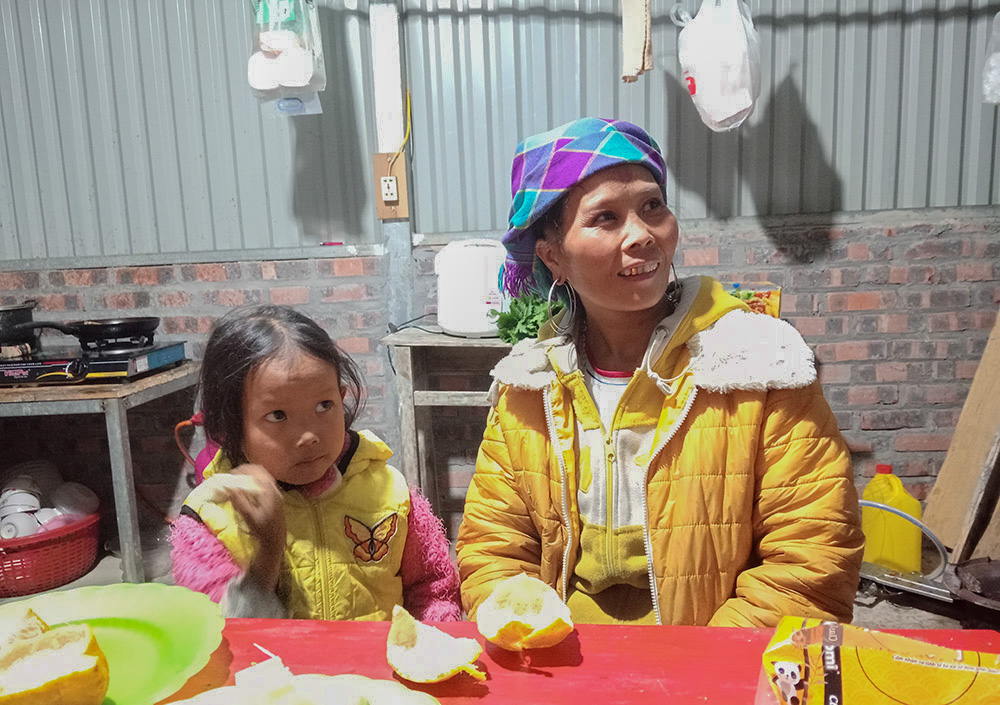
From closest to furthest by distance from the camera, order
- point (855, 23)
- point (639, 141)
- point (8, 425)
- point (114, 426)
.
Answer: point (639, 141)
point (114, 426)
point (855, 23)
point (8, 425)

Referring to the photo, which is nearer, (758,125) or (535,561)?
(535,561)

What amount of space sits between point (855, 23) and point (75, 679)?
315cm

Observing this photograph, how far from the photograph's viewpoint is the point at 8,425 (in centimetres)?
320

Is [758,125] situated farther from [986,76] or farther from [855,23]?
[986,76]

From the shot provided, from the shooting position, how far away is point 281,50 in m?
2.49

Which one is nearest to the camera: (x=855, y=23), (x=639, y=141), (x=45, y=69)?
(x=639, y=141)

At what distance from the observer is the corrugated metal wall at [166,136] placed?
2.86 meters

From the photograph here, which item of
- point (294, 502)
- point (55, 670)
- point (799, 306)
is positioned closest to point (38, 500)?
point (294, 502)

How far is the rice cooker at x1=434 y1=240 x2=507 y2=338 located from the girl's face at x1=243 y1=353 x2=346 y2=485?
1.47 metres

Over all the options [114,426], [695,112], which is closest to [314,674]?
[114,426]

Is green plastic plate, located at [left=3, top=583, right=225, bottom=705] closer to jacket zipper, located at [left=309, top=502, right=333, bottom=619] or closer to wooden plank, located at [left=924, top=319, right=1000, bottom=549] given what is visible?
jacket zipper, located at [left=309, top=502, right=333, bottom=619]

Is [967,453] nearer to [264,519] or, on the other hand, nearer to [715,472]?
[715,472]

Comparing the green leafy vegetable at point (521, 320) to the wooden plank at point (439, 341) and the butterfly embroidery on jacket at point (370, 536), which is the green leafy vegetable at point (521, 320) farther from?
the butterfly embroidery on jacket at point (370, 536)

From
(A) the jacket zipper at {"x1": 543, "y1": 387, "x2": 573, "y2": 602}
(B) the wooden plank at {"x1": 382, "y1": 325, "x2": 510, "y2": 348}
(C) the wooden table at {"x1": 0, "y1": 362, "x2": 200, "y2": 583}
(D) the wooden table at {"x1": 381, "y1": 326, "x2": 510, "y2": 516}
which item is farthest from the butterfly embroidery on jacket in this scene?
(C) the wooden table at {"x1": 0, "y1": 362, "x2": 200, "y2": 583}
